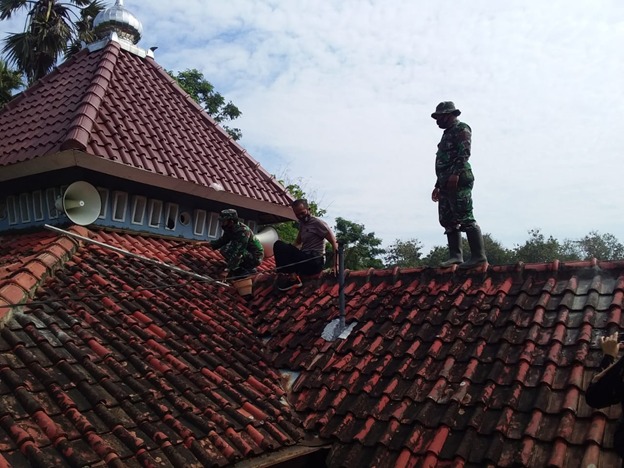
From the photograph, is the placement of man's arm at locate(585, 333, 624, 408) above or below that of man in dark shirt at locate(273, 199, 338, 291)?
below

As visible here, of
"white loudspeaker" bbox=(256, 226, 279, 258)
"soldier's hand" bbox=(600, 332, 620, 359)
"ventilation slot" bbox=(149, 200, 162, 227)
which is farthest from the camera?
"white loudspeaker" bbox=(256, 226, 279, 258)

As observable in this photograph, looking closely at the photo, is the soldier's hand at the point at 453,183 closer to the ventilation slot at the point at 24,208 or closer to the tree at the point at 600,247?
the ventilation slot at the point at 24,208

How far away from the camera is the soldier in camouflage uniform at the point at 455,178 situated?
23.4 feet

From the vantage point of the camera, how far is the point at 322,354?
622 cm

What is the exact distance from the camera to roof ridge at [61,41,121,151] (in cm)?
747

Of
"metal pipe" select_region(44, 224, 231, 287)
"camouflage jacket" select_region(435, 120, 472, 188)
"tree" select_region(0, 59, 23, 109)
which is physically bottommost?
"metal pipe" select_region(44, 224, 231, 287)

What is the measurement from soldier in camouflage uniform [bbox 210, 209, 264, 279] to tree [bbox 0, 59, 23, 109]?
992cm

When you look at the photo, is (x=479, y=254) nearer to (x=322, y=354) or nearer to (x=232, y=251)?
(x=322, y=354)

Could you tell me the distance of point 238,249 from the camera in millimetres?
8148

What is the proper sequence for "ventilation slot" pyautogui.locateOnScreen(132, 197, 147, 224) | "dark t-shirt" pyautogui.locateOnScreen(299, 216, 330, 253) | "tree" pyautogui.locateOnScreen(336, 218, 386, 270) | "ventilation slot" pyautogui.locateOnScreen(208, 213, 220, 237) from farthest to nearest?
"tree" pyautogui.locateOnScreen(336, 218, 386, 270) → "ventilation slot" pyautogui.locateOnScreen(208, 213, 220, 237) → "ventilation slot" pyautogui.locateOnScreen(132, 197, 147, 224) → "dark t-shirt" pyautogui.locateOnScreen(299, 216, 330, 253)

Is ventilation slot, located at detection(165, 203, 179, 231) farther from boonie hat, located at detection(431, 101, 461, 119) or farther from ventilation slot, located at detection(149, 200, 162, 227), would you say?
boonie hat, located at detection(431, 101, 461, 119)

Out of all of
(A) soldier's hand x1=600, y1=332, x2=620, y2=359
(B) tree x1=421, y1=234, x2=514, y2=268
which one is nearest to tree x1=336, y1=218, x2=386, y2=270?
(B) tree x1=421, y1=234, x2=514, y2=268

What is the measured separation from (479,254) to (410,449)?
2.94 m

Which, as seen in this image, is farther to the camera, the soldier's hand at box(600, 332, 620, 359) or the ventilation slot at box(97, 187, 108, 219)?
the ventilation slot at box(97, 187, 108, 219)
